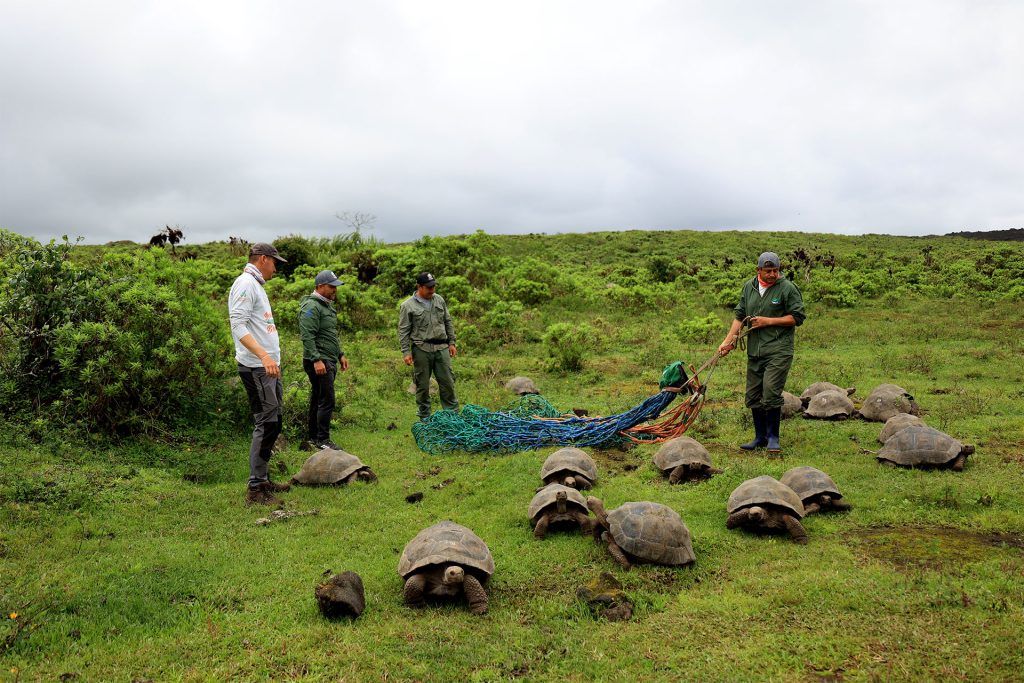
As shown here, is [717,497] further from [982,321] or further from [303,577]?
[982,321]

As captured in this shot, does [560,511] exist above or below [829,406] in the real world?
below

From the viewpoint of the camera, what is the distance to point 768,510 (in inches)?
213

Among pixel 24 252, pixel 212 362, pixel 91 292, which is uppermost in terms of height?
pixel 24 252

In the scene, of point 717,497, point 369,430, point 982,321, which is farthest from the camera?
point 982,321

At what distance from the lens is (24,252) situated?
7641 mm

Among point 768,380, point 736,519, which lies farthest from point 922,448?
point 736,519

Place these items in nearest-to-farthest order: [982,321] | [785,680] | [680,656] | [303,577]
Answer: [785,680], [680,656], [303,577], [982,321]

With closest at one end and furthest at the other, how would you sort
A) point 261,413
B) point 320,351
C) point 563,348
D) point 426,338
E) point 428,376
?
point 261,413, point 320,351, point 426,338, point 428,376, point 563,348

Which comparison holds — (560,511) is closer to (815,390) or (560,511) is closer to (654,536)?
(654,536)

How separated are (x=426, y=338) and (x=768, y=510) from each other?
18.5ft

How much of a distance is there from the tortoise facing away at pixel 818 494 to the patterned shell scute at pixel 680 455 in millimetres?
1181

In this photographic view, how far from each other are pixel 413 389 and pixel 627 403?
4091 mm

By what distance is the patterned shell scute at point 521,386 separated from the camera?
11.7m

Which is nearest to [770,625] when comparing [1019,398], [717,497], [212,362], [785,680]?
[785,680]
